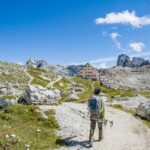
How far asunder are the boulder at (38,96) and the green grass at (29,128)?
6104mm

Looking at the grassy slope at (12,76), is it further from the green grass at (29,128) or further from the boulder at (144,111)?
the green grass at (29,128)

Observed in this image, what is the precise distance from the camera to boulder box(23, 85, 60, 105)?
138 feet

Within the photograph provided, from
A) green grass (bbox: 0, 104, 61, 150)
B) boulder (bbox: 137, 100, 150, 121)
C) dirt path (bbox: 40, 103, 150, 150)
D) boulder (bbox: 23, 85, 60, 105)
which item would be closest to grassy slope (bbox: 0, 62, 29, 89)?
boulder (bbox: 23, 85, 60, 105)

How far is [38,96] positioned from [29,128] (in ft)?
45.4

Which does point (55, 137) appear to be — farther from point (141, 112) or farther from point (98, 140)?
point (141, 112)

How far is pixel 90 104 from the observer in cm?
2462

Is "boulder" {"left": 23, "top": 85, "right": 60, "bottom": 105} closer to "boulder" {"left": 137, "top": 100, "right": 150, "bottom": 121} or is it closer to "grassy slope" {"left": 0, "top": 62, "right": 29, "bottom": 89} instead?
"boulder" {"left": 137, "top": 100, "right": 150, "bottom": 121}

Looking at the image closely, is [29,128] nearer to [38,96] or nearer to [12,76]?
Result: [38,96]

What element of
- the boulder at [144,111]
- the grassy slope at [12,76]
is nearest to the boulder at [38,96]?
the boulder at [144,111]

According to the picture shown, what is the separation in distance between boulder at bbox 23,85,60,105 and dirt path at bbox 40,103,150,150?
17.0 feet

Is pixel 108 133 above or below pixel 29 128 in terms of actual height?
below

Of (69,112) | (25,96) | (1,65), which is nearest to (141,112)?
(69,112)

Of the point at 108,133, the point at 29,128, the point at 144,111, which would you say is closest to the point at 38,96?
the point at 144,111

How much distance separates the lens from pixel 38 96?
139 ft
